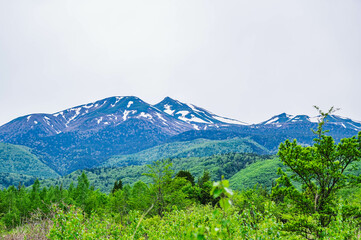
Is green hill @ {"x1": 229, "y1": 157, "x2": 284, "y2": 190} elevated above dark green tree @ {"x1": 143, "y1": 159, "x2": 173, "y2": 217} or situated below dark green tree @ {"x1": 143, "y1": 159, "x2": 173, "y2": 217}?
below

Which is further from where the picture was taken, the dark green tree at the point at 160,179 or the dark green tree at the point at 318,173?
the dark green tree at the point at 160,179

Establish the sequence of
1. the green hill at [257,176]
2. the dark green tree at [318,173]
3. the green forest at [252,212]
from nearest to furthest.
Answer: the green forest at [252,212] → the dark green tree at [318,173] → the green hill at [257,176]

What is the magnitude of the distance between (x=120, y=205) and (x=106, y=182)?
158 metres

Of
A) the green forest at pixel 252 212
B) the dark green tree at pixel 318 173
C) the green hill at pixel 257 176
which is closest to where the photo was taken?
the green forest at pixel 252 212

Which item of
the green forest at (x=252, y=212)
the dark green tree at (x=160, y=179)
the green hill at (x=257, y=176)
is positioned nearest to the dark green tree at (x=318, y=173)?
the green forest at (x=252, y=212)

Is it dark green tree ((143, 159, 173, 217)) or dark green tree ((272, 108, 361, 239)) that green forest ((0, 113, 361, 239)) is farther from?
dark green tree ((143, 159, 173, 217))

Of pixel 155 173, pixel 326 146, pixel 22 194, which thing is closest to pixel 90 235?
pixel 326 146

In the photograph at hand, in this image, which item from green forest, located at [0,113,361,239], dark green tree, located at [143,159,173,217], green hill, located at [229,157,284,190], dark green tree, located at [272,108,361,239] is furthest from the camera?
green hill, located at [229,157,284,190]

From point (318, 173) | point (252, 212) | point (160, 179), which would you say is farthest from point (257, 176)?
point (252, 212)

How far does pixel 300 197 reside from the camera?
16922 millimetres

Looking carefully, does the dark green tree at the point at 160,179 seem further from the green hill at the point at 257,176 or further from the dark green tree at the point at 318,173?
the green hill at the point at 257,176

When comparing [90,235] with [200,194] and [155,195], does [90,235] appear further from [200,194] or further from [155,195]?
[200,194]

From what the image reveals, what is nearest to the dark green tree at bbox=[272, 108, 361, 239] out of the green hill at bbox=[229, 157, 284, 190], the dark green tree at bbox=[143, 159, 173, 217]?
the dark green tree at bbox=[143, 159, 173, 217]

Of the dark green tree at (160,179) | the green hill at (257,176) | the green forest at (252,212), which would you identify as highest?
the green forest at (252,212)
